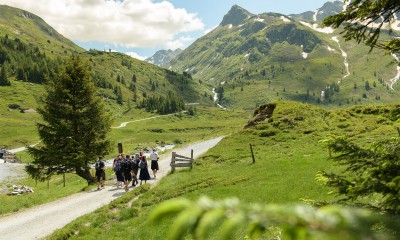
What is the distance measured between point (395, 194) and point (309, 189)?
15.9 metres

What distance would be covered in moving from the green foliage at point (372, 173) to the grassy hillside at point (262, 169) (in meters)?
0.68

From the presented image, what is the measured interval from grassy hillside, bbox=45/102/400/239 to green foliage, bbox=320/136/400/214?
680 mm

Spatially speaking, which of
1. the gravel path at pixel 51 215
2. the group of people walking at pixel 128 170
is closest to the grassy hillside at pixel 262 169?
the group of people walking at pixel 128 170

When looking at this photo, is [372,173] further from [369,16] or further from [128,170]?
[128,170]

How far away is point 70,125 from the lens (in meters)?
37.9

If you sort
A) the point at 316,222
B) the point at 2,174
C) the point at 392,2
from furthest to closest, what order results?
the point at 2,174, the point at 392,2, the point at 316,222

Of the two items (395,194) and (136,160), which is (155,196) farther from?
(395,194)

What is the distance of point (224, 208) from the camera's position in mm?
1620

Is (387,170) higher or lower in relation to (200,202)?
lower

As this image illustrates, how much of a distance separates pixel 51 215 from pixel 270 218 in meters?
27.9

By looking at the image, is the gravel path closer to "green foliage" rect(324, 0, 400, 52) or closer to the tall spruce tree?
the tall spruce tree

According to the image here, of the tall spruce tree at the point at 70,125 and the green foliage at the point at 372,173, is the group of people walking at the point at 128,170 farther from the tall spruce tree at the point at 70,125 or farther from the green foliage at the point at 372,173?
the green foliage at the point at 372,173

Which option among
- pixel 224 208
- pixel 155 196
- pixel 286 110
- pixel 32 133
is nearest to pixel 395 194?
pixel 224 208

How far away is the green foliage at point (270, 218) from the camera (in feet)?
4.99
